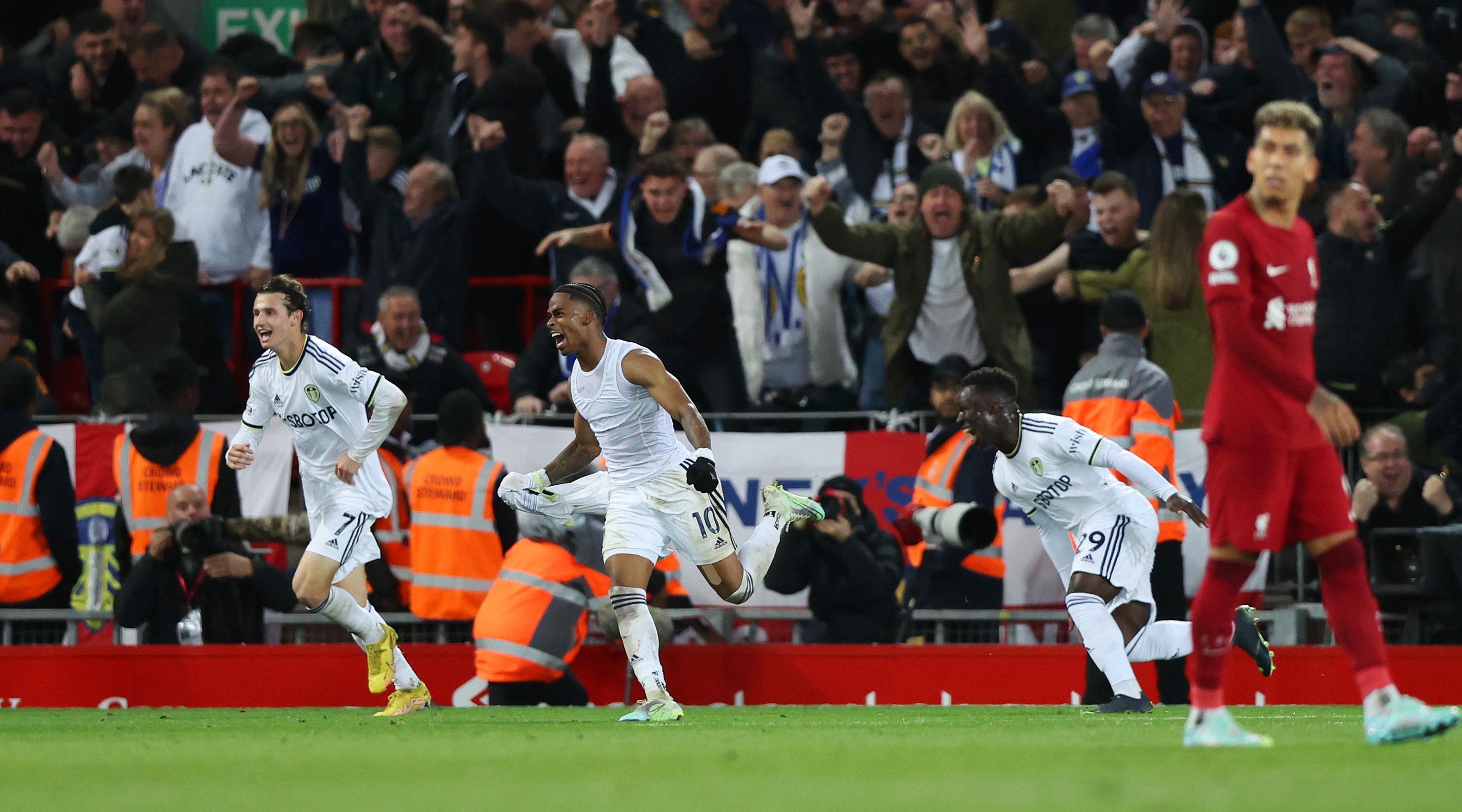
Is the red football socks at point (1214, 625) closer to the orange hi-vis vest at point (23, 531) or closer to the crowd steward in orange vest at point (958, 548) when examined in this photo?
the crowd steward in orange vest at point (958, 548)

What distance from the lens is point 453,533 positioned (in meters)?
12.3

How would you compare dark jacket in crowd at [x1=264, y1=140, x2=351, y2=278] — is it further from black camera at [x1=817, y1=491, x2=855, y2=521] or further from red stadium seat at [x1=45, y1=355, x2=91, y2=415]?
black camera at [x1=817, y1=491, x2=855, y2=521]

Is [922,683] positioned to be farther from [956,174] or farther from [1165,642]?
[956,174]

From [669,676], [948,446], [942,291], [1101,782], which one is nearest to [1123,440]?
[948,446]

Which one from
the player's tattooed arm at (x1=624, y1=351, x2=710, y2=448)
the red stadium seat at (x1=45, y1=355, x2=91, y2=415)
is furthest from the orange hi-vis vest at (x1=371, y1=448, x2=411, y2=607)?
the red stadium seat at (x1=45, y1=355, x2=91, y2=415)

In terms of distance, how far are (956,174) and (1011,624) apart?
10.5ft

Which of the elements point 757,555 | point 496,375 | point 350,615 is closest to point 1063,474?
point 757,555

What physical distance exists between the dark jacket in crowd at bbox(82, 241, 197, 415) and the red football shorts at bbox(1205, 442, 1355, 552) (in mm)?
9650

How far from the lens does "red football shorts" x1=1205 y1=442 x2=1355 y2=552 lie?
6.70 m

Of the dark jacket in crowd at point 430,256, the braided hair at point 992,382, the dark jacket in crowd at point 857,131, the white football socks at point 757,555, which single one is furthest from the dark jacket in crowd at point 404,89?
the braided hair at point 992,382

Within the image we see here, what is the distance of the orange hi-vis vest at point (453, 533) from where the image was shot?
40.4ft

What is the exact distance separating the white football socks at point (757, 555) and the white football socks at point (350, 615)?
208 centimetres

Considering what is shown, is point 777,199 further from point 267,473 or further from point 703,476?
point 703,476

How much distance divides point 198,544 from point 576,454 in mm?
2831
